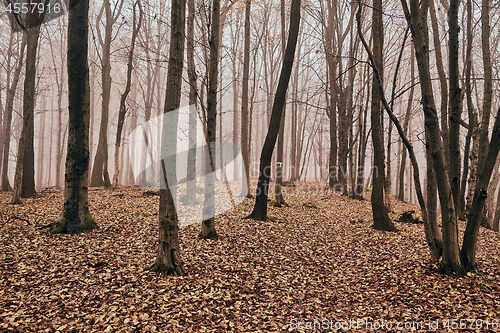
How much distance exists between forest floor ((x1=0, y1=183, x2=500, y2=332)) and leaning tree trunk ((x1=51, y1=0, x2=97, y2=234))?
0.56 metres

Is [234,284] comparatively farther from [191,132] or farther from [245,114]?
[245,114]

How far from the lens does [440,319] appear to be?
4.33 metres

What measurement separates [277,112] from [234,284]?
17.9ft

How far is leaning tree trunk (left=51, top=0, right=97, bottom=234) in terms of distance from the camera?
6883 millimetres

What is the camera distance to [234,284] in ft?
17.2

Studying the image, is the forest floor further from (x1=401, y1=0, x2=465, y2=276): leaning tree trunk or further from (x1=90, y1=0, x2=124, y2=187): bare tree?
(x1=90, y1=0, x2=124, y2=187): bare tree

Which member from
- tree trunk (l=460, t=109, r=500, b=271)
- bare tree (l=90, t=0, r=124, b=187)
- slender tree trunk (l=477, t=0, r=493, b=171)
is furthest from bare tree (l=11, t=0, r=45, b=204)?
slender tree trunk (l=477, t=0, r=493, b=171)

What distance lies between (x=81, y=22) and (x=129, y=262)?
559 centimetres

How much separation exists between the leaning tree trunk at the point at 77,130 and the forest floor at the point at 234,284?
56 cm

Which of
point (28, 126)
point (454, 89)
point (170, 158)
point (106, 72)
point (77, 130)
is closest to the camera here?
point (170, 158)

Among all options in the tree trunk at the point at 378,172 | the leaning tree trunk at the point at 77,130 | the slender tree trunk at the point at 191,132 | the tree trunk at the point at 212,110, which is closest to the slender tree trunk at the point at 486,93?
the tree trunk at the point at 378,172

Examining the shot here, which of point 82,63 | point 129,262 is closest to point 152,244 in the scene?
point 129,262

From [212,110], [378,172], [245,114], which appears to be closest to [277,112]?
[212,110]

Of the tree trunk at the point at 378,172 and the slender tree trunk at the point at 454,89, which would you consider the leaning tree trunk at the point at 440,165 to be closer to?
the slender tree trunk at the point at 454,89
